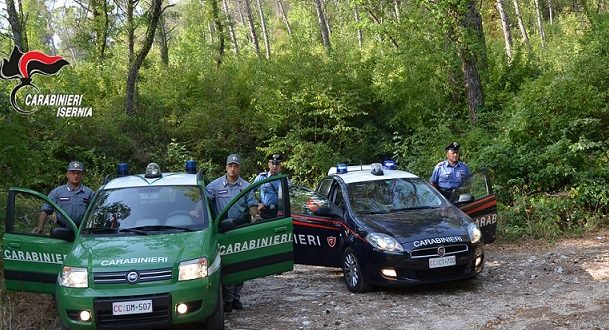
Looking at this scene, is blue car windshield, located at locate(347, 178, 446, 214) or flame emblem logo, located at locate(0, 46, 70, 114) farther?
flame emblem logo, located at locate(0, 46, 70, 114)

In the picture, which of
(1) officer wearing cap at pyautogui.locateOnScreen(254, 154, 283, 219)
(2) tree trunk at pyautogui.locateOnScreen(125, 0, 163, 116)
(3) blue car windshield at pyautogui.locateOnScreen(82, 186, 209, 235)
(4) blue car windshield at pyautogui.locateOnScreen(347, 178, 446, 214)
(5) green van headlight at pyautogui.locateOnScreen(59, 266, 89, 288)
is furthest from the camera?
(2) tree trunk at pyautogui.locateOnScreen(125, 0, 163, 116)

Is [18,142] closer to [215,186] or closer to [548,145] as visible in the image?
[215,186]

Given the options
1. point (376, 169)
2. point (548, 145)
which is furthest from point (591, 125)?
point (376, 169)

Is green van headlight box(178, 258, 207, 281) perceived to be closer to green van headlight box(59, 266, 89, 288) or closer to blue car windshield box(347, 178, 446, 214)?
green van headlight box(59, 266, 89, 288)

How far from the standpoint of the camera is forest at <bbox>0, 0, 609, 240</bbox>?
1202 centimetres

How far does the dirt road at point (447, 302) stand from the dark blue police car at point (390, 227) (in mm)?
326

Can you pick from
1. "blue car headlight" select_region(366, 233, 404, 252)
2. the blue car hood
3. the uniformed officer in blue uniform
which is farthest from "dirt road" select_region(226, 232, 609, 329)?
the uniformed officer in blue uniform

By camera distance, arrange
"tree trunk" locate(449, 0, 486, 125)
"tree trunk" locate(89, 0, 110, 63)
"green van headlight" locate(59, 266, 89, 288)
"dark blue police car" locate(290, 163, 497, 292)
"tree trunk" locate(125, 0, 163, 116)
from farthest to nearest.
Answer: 1. "tree trunk" locate(89, 0, 110, 63)
2. "tree trunk" locate(125, 0, 163, 116)
3. "tree trunk" locate(449, 0, 486, 125)
4. "dark blue police car" locate(290, 163, 497, 292)
5. "green van headlight" locate(59, 266, 89, 288)

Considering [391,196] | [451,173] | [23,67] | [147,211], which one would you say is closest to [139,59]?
[23,67]

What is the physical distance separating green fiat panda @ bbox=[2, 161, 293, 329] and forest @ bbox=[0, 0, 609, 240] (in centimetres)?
416

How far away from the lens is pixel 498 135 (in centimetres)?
1351

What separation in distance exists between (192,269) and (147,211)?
4.23ft

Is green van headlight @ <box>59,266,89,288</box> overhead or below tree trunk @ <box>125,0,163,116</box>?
below

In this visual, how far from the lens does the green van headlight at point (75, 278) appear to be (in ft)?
19.2
